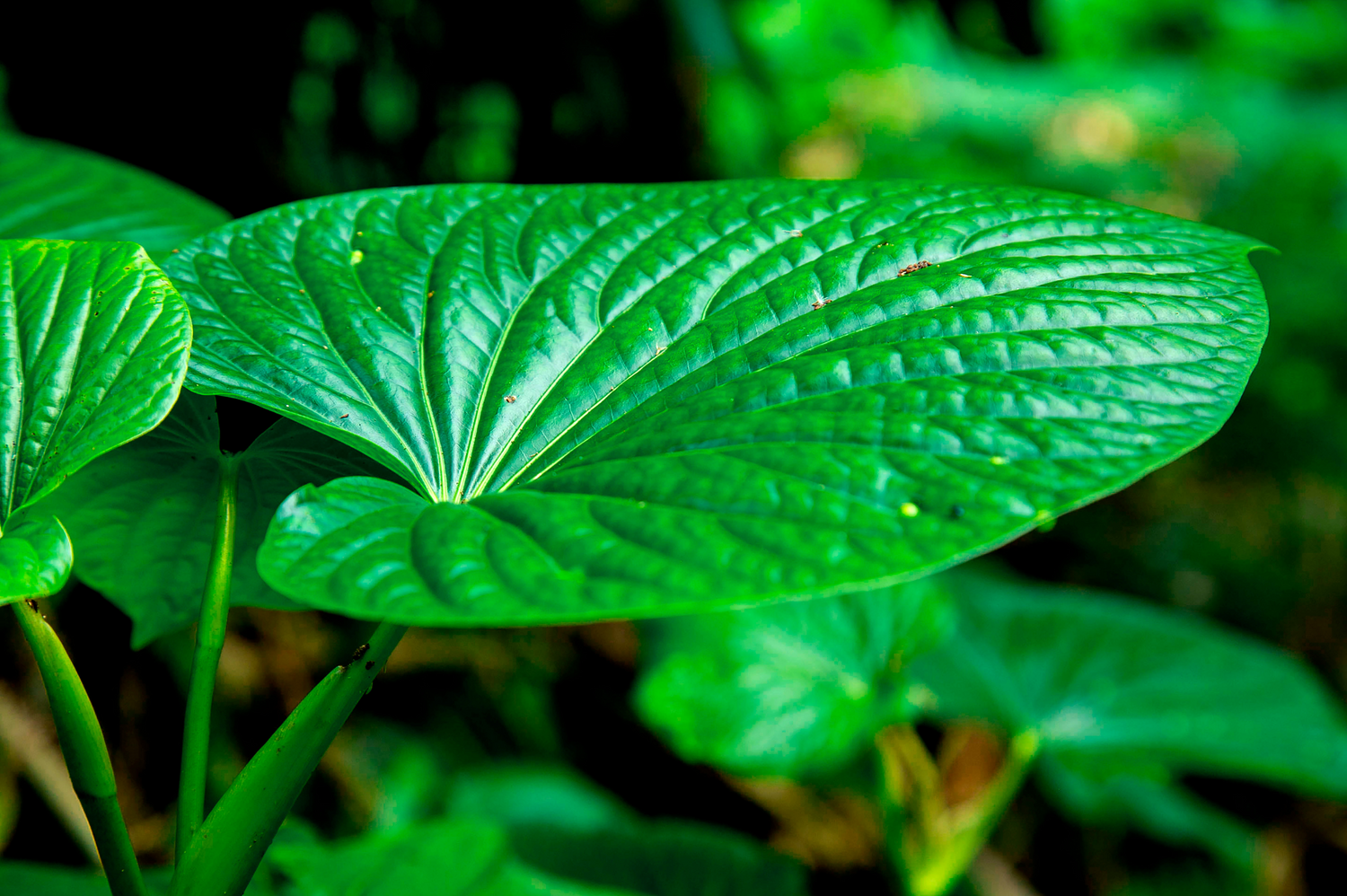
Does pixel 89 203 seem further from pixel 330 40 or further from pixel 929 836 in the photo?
pixel 330 40

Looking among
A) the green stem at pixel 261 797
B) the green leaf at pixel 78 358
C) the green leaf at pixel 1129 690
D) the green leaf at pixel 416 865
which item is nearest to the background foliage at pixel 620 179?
the green leaf at pixel 78 358

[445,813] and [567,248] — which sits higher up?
[567,248]

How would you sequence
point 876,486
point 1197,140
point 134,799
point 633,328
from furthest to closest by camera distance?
point 1197,140 < point 134,799 < point 633,328 < point 876,486

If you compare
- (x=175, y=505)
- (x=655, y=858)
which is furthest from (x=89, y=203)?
(x=655, y=858)

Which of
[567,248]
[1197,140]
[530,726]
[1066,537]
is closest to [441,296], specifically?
[567,248]

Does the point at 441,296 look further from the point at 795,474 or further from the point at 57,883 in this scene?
the point at 57,883
